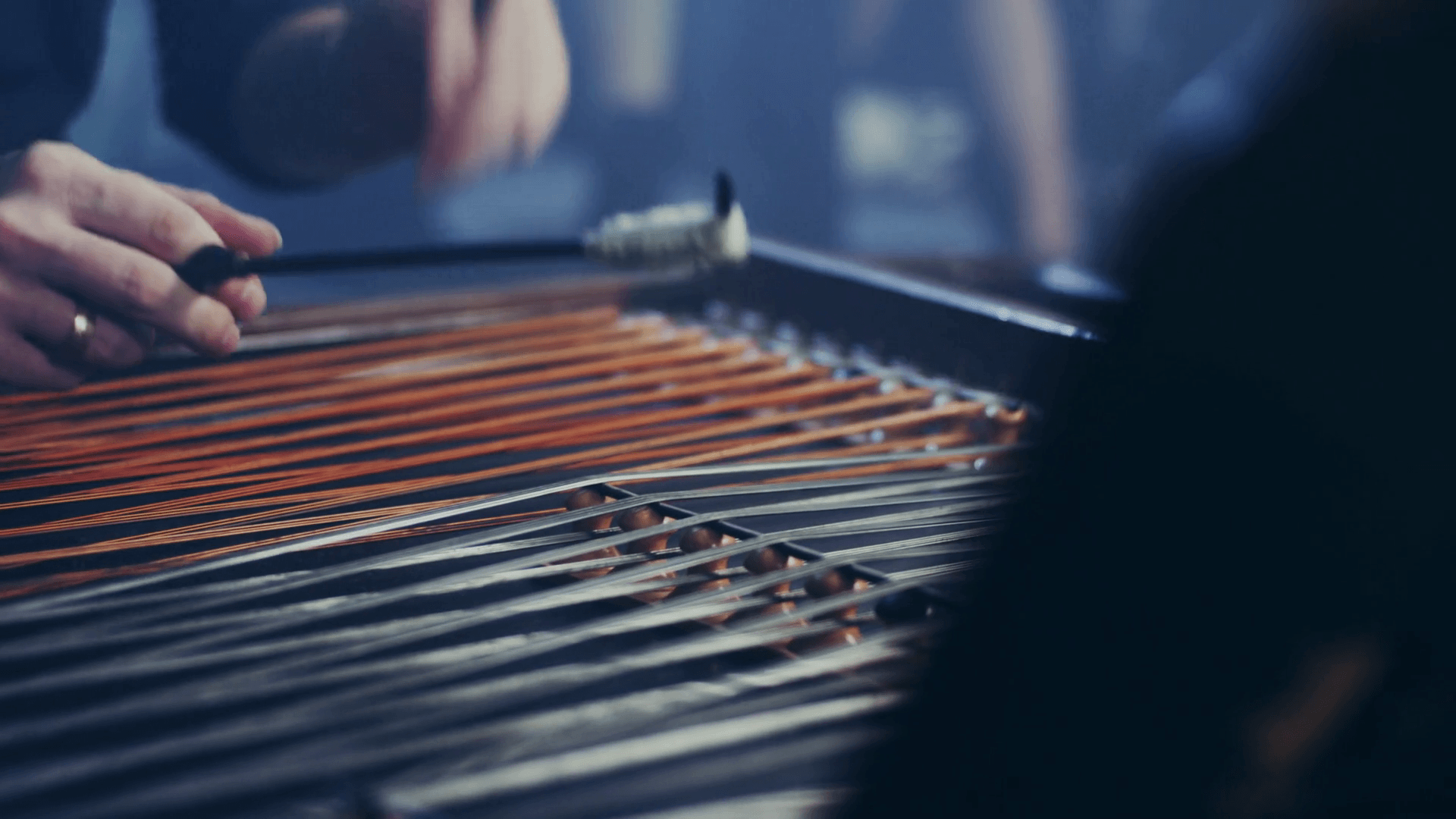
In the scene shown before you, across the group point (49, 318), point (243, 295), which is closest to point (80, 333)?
point (49, 318)

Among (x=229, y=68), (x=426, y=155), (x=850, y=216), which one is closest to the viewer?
(x=426, y=155)

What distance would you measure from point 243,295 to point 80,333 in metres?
0.13

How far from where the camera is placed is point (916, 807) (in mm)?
328

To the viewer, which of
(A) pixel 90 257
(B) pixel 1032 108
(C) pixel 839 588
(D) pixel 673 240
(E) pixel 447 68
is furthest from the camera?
(B) pixel 1032 108

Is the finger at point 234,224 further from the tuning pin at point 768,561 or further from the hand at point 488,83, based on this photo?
the tuning pin at point 768,561

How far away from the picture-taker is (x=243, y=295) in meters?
0.86

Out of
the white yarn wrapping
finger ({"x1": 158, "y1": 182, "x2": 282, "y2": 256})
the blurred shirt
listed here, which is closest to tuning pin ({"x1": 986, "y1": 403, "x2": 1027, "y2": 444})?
the white yarn wrapping

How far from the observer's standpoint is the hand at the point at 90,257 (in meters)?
0.82

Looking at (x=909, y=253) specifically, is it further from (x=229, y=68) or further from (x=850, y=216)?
(x=850, y=216)

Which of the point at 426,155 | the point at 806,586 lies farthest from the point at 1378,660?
the point at 426,155

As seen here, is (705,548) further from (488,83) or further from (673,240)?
(488,83)

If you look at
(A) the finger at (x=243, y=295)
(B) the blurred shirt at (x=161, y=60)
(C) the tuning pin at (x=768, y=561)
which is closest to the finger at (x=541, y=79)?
(B) the blurred shirt at (x=161, y=60)

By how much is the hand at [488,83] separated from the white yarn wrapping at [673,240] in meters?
0.53

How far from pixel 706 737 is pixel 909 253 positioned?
4.10 feet
